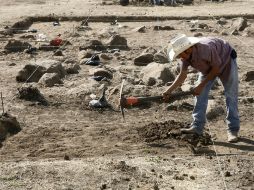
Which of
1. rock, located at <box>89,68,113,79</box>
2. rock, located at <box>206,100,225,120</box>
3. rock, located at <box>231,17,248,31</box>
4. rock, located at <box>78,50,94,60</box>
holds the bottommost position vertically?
rock, located at <box>231,17,248,31</box>

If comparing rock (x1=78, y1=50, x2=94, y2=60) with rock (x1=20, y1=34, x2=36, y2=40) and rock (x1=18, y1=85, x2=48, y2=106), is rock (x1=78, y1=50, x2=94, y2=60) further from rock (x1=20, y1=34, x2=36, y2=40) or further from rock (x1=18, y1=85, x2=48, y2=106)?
rock (x1=18, y1=85, x2=48, y2=106)

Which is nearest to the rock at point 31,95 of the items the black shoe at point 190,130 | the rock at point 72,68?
the rock at point 72,68

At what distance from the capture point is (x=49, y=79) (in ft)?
31.6

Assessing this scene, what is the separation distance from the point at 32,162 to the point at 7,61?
5957 millimetres

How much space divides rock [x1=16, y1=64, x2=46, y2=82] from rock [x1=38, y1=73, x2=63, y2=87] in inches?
13.0

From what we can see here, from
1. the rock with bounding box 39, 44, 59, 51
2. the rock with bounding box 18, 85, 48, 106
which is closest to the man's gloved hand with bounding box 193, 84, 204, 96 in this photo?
the rock with bounding box 18, 85, 48, 106

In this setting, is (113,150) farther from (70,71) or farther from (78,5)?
(78,5)

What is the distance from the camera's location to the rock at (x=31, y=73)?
10047 mm

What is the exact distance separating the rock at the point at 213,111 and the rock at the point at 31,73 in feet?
12.0

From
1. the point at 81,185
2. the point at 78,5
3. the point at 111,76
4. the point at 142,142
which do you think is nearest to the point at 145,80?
the point at 111,76

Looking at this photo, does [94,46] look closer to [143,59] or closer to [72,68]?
[143,59]

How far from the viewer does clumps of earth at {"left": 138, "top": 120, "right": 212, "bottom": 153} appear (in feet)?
22.5

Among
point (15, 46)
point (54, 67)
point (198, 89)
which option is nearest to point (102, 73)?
point (54, 67)

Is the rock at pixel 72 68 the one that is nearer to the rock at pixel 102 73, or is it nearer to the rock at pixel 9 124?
the rock at pixel 102 73
